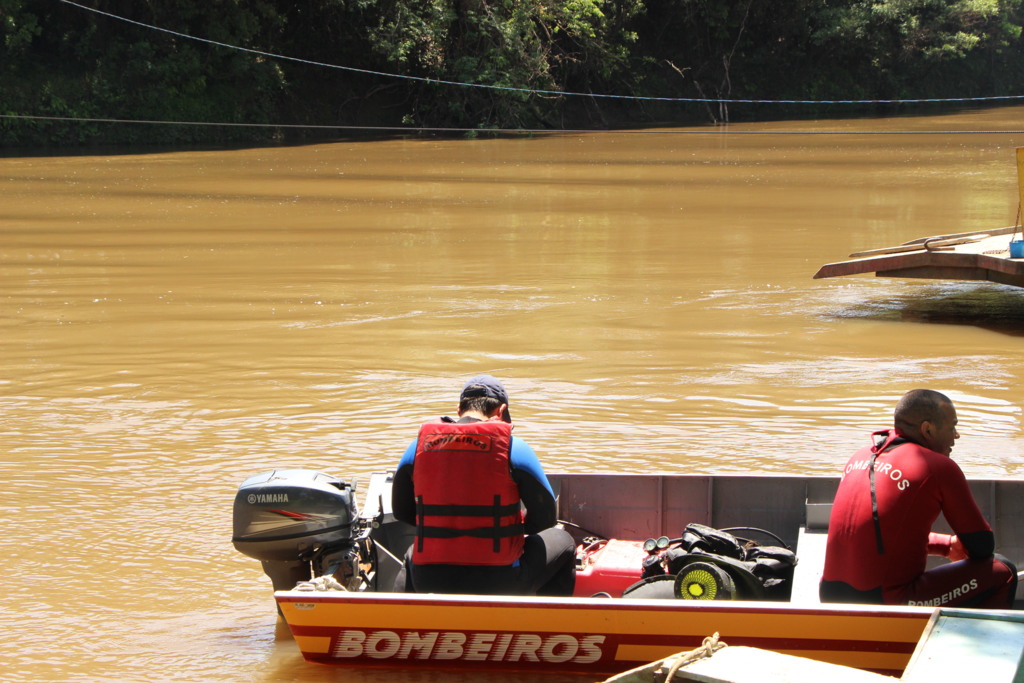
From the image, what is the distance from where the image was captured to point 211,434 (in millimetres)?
7852

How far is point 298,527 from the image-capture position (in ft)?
15.6

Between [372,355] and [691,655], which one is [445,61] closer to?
[372,355]

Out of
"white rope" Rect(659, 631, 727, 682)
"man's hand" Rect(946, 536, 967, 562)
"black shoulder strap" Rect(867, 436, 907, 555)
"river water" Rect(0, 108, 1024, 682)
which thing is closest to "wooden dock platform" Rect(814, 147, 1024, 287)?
"river water" Rect(0, 108, 1024, 682)

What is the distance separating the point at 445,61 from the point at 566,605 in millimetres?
30385

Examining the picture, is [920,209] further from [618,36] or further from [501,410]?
[618,36]

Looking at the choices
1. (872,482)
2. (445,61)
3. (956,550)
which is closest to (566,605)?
(872,482)

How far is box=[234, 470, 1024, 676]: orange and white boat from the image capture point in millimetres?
4152

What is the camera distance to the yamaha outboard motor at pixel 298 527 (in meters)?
4.73

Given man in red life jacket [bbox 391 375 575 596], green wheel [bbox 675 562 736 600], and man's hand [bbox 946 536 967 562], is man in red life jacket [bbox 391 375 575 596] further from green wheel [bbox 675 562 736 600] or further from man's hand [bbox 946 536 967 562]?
man's hand [bbox 946 536 967 562]

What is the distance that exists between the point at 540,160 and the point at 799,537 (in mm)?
21013

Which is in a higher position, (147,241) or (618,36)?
(618,36)

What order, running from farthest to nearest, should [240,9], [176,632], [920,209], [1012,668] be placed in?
1. [240,9]
2. [920,209]
3. [176,632]
4. [1012,668]

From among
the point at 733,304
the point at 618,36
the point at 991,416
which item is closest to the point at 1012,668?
the point at 991,416

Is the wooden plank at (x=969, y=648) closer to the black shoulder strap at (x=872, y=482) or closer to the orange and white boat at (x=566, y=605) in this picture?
the orange and white boat at (x=566, y=605)
